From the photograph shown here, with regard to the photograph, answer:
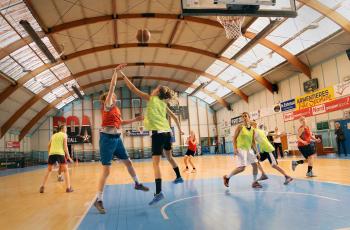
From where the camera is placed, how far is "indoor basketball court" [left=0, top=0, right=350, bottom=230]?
16.5ft

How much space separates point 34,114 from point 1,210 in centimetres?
2895

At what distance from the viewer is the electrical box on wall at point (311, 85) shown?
823 inches

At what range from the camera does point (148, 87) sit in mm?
38406

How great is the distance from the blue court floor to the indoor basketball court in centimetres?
3

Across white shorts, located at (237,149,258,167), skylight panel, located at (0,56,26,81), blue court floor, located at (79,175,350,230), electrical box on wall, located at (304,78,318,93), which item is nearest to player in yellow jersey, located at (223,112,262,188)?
white shorts, located at (237,149,258,167)

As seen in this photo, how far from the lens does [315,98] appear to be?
20547mm

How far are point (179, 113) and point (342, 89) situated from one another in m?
22.8

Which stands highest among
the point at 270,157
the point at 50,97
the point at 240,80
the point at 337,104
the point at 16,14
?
the point at 16,14

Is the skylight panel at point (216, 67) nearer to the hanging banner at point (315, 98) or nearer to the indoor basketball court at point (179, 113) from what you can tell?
the indoor basketball court at point (179, 113)

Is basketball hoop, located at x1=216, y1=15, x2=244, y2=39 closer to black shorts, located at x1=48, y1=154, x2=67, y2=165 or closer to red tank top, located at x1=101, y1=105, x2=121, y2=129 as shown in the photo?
black shorts, located at x1=48, y1=154, x2=67, y2=165

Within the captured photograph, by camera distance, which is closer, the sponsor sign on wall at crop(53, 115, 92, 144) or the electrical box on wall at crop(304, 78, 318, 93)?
the electrical box on wall at crop(304, 78, 318, 93)

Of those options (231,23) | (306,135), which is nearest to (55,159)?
(306,135)

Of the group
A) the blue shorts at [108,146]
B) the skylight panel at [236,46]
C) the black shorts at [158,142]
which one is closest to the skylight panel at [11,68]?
the skylight panel at [236,46]

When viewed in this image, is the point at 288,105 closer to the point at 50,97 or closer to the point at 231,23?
the point at 231,23
